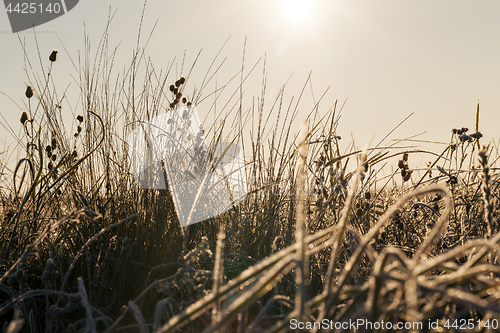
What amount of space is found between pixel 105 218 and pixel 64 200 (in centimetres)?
49

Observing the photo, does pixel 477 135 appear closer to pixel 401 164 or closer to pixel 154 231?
pixel 401 164

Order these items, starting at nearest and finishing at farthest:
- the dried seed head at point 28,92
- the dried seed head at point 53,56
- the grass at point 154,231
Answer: the grass at point 154,231 → the dried seed head at point 28,92 → the dried seed head at point 53,56

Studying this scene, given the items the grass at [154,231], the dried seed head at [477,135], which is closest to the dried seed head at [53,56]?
the grass at [154,231]

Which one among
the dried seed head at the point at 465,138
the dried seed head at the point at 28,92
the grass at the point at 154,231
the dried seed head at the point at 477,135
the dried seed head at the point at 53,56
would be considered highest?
the dried seed head at the point at 53,56

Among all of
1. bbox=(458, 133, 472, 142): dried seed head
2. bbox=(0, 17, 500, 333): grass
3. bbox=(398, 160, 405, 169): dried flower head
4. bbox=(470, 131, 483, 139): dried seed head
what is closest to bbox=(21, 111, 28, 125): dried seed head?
bbox=(0, 17, 500, 333): grass

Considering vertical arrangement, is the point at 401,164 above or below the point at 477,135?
below

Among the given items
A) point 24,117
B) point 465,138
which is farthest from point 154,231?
point 465,138

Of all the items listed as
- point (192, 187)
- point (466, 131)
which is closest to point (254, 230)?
point (192, 187)

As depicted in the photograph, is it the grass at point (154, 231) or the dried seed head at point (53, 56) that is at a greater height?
the dried seed head at point (53, 56)

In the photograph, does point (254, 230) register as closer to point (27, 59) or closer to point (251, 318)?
point (251, 318)

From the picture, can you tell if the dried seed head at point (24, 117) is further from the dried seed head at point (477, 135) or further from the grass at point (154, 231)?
the dried seed head at point (477, 135)

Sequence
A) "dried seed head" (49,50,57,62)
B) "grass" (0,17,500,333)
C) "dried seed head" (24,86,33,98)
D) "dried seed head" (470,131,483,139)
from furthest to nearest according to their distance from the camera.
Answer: "dried seed head" (470,131,483,139)
"dried seed head" (49,50,57,62)
"dried seed head" (24,86,33,98)
"grass" (0,17,500,333)

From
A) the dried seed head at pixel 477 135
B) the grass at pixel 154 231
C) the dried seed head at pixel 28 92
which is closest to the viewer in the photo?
the grass at pixel 154 231

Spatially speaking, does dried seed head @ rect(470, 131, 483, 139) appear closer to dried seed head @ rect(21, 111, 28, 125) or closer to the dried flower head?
the dried flower head
